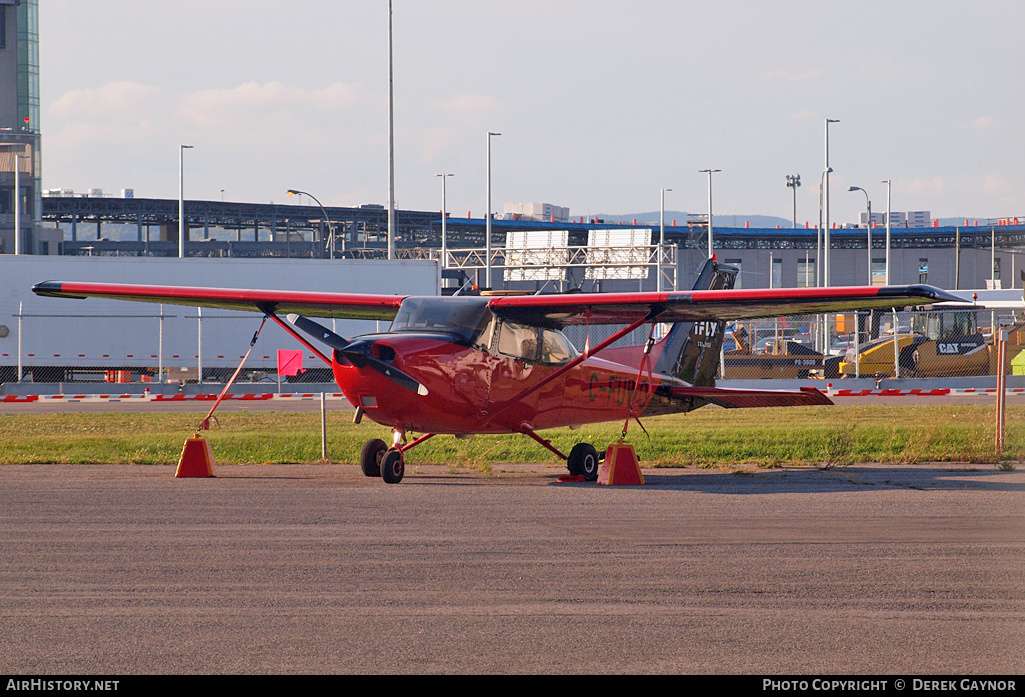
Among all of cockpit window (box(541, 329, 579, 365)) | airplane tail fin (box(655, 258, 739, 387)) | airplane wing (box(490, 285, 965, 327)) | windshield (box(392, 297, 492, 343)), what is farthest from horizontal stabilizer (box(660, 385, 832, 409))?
windshield (box(392, 297, 492, 343))

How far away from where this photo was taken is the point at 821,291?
11.2 meters

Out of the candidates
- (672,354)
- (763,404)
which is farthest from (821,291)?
(672,354)

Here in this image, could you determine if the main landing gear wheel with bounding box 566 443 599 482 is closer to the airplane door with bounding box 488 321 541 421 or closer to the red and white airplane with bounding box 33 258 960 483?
the red and white airplane with bounding box 33 258 960 483

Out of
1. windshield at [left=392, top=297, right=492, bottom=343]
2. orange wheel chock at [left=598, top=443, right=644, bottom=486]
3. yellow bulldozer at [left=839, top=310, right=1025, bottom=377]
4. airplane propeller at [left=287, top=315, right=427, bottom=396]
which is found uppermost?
windshield at [left=392, top=297, right=492, bottom=343]

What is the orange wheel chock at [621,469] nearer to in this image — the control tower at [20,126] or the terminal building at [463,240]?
the terminal building at [463,240]

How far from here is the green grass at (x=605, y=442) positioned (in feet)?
47.7

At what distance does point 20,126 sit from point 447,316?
5076 centimetres

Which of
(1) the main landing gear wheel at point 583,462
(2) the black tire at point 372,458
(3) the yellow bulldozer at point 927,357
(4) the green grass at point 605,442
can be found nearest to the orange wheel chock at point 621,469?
(1) the main landing gear wheel at point 583,462

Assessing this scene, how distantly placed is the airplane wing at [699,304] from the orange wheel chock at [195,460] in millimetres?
3908

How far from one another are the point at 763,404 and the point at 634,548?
230 inches

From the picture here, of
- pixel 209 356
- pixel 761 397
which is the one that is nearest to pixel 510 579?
pixel 761 397

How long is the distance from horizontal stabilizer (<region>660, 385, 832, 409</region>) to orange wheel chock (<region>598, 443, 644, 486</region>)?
5.76ft

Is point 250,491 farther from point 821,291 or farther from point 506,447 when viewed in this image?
point 821,291

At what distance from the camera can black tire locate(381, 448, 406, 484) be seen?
11.9 m
